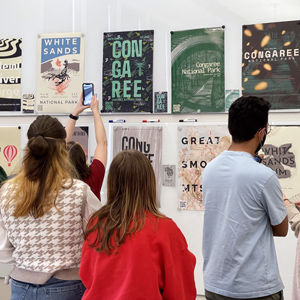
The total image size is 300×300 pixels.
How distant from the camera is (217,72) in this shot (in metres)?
3.35

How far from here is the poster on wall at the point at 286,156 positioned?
315cm

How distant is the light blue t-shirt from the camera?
1623mm

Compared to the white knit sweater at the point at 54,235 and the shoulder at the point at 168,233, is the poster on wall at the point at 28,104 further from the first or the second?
the shoulder at the point at 168,233

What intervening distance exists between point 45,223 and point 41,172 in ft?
0.66

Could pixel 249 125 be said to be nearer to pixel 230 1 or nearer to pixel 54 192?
pixel 54 192

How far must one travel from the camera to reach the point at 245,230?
164 centimetres

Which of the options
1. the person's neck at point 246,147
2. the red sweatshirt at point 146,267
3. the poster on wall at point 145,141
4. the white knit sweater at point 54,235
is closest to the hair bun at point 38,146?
the white knit sweater at point 54,235

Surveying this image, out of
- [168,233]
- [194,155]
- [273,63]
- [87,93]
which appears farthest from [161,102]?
[168,233]

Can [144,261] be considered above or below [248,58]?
below

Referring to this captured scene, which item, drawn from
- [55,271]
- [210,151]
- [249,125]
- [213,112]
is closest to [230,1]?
[213,112]

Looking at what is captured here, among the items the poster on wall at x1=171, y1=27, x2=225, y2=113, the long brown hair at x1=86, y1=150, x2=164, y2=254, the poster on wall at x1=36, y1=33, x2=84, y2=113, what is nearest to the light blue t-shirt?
the long brown hair at x1=86, y1=150, x2=164, y2=254

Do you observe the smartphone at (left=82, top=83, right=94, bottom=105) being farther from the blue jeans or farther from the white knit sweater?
the blue jeans

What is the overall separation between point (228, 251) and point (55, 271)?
2.16 ft

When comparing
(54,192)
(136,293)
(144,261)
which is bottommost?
(136,293)
